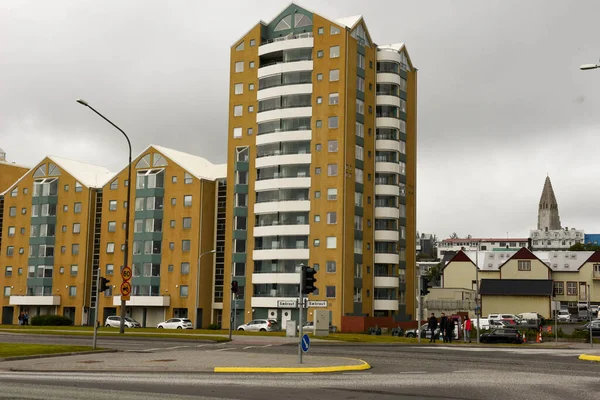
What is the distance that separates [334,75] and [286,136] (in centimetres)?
877

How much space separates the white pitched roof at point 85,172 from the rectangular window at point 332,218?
109ft

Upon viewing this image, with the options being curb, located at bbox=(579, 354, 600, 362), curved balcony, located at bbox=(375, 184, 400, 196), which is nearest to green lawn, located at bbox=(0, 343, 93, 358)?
curb, located at bbox=(579, 354, 600, 362)

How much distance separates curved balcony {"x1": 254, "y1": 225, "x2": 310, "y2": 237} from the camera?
8406 cm

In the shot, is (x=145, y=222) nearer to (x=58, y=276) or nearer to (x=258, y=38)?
(x=58, y=276)

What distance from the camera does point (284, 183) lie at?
85.3 m

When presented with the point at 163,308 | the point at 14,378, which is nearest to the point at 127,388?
the point at 14,378

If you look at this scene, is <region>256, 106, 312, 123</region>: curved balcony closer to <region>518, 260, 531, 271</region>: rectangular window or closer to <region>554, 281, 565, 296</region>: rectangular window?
<region>518, 260, 531, 271</region>: rectangular window

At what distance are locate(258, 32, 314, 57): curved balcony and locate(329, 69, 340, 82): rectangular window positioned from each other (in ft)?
13.6

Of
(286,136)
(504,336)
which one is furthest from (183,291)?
(504,336)

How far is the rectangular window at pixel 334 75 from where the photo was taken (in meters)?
84.4

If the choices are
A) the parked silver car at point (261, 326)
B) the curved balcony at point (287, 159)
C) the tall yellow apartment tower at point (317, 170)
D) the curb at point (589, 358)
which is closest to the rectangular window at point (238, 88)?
the tall yellow apartment tower at point (317, 170)

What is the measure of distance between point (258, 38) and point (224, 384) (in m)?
75.5

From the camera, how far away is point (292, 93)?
3374 inches

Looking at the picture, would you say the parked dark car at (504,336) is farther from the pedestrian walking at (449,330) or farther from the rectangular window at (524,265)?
the rectangular window at (524,265)
